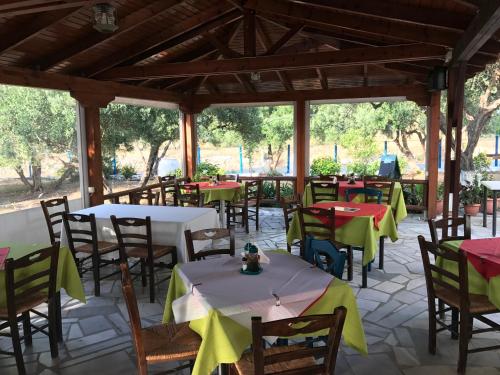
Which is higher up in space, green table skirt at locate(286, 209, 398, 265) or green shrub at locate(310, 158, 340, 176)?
green shrub at locate(310, 158, 340, 176)

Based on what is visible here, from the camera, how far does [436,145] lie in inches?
324

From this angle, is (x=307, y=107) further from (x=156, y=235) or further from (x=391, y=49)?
(x=156, y=235)

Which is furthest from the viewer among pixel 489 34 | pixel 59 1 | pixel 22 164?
pixel 22 164

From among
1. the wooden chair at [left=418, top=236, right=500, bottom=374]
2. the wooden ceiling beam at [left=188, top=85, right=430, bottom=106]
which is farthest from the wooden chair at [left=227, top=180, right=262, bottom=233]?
the wooden chair at [left=418, top=236, right=500, bottom=374]

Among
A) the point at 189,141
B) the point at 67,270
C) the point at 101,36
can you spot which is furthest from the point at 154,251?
the point at 189,141

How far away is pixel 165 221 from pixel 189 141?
5.46 metres

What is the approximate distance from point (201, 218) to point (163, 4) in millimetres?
2793

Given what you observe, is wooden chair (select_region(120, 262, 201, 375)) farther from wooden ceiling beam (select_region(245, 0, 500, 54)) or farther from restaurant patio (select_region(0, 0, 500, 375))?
wooden ceiling beam (select_region(245, 0, 500, 54))

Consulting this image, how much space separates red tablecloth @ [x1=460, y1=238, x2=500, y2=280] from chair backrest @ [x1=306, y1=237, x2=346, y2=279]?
38.7 inches

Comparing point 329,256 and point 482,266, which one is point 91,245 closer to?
point 329,256

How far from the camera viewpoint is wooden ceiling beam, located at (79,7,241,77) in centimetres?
631

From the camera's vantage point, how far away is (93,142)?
6855mm

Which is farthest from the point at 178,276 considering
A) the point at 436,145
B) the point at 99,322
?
the point at 436,145

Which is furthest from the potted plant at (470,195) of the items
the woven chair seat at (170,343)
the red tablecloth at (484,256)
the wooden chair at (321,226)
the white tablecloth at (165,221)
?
the woven chair seat at (170,343)
